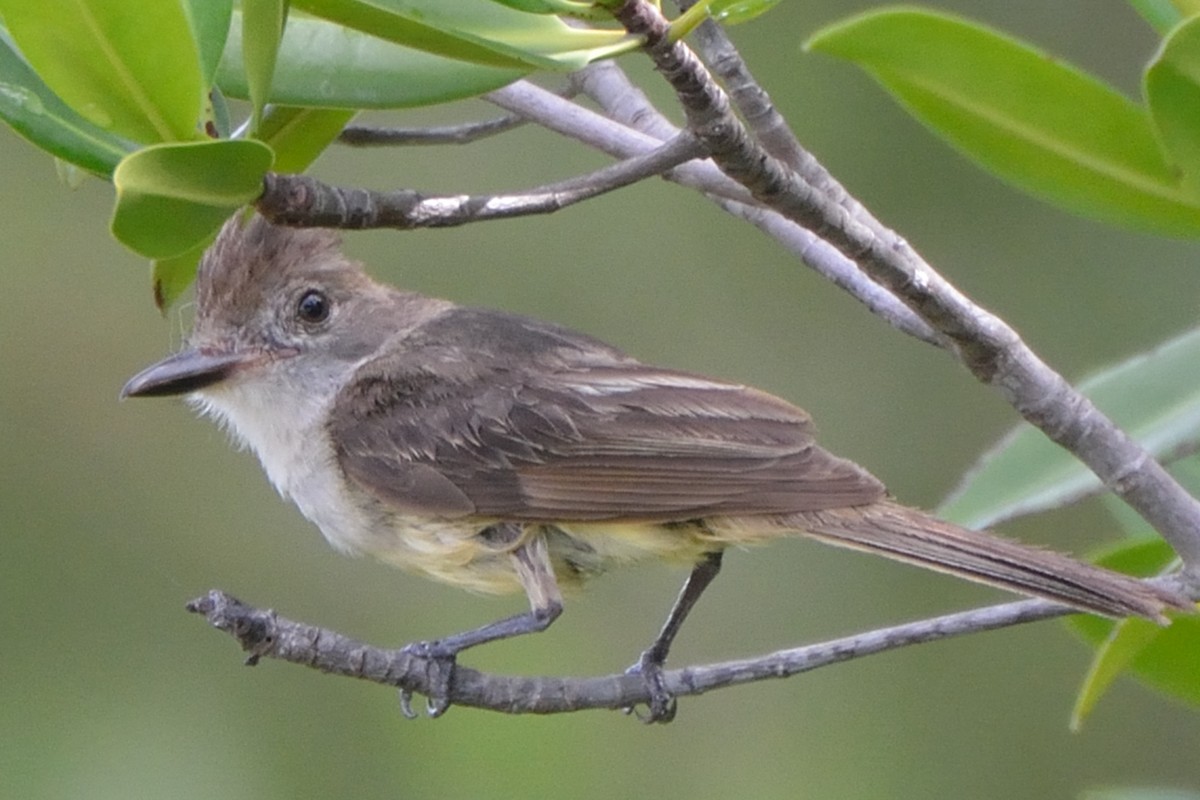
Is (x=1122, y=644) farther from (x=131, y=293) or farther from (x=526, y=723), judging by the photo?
(x=131, y=293)

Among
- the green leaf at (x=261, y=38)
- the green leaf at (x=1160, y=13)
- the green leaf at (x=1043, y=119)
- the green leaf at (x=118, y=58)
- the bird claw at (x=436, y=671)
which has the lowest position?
the bird claw at (x=436, y=671)

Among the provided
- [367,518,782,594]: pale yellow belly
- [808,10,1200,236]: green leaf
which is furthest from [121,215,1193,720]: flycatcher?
[808,10,1200,236]: green leaf

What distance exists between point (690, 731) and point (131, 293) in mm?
2605

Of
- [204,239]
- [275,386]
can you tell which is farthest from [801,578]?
[204,239]

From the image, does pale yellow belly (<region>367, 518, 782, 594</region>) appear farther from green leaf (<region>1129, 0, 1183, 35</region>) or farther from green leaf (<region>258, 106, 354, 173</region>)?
green leaf (<region>1129, 0, 1183, 35</region>)

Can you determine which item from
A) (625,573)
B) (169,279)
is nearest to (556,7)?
(169,279)

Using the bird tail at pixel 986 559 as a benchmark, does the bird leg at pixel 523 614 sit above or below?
below

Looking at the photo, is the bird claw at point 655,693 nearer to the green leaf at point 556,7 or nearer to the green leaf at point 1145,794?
the green leaf at point 1145,794

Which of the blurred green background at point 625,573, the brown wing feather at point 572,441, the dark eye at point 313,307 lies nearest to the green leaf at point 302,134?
the brown wing feather at point 572,441

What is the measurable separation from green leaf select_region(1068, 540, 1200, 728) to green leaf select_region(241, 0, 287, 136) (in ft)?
5.05

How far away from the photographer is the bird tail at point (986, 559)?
8.95 feet

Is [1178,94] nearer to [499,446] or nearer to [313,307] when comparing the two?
[499,446]

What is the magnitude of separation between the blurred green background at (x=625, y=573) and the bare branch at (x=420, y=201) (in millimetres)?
3511

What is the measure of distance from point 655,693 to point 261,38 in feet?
4.93
